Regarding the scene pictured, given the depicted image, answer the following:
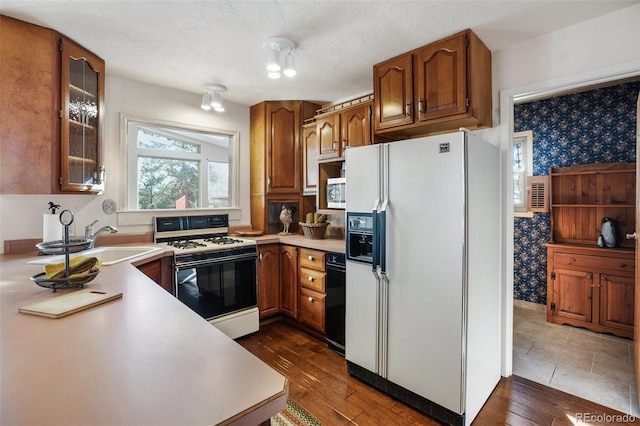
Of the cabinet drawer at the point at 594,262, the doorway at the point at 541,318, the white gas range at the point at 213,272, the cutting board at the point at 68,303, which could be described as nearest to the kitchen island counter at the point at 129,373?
the cutting board at the point at 68,303

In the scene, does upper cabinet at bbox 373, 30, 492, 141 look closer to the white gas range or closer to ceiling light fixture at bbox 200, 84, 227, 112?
ceiling light fixture at bbox 200, 84, 227, 112

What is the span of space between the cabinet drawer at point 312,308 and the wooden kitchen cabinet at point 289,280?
0.10 meters

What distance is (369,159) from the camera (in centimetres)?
216

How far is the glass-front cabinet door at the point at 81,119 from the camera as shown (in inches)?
80.7

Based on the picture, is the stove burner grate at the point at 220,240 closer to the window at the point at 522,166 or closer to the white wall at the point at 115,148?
the white wall at the point at 115,148

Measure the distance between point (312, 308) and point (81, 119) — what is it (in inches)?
95.0

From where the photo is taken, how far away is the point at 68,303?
3.71 feet

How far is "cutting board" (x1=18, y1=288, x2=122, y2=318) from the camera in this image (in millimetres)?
1047

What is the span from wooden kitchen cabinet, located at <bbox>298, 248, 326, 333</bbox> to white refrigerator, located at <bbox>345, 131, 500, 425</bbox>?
52 cm

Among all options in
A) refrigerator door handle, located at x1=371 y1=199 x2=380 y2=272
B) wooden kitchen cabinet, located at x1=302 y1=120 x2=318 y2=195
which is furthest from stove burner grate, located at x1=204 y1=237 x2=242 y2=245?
refrigerator door handle, located at x1=371 y1=199 x2=380 y2=272

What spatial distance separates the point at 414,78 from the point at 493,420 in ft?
7.67

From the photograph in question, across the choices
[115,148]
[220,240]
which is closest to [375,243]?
[220,240]

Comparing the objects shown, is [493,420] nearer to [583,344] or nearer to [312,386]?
[312,386]

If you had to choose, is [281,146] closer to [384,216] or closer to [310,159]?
[310,159]
